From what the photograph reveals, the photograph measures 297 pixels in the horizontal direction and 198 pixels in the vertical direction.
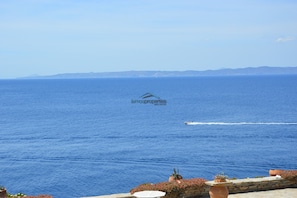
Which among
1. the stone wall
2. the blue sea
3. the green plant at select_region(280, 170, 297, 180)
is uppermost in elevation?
the blue sea

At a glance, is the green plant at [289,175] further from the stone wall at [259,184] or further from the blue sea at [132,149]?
the blue sea at [132,149]

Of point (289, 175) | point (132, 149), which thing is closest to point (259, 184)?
point (289, 175)

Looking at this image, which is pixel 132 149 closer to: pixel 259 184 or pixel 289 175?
pixel 289 175

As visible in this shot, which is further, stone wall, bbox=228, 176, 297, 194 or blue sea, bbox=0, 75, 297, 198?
blue sea, bbox=0, 75, 297, 198

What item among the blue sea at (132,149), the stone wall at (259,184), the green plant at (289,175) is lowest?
the stone wall at (259,184)

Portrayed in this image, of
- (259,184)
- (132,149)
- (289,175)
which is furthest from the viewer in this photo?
(132,149)

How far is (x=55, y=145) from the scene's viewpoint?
258 feet

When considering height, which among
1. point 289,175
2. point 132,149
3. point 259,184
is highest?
point 132,149

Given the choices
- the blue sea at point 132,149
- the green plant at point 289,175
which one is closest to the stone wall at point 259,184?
the green plant at point 289,175

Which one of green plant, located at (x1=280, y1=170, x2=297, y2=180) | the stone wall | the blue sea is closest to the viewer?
the stone wall

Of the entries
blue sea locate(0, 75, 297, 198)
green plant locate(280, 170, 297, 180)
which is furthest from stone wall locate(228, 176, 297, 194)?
blue sea locate(0, 75, 297, 198)

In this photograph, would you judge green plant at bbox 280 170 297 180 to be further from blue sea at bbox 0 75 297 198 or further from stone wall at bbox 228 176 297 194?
blue sea at bbox 0 75 297 198

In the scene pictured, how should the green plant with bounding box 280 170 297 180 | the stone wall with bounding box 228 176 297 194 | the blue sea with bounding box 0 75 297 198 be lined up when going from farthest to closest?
the blue sea with bounding box 0 75 297 198 → the green plant with bounding box 280 170 297 180 → the stone wall with bounding box 228 176 297 194

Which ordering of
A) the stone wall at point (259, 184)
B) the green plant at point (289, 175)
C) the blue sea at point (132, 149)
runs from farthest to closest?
the blue sea at point (132, 149) → the green plant at point (289, 175) → the stone wall at point (259, 184)
